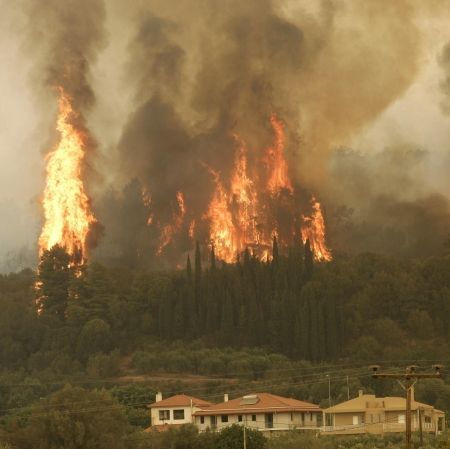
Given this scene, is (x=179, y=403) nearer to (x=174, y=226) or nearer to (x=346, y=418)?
(x=346, y=418)

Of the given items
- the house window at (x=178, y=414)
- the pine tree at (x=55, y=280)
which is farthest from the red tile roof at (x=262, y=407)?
the pine tree at (x=55, y=280)

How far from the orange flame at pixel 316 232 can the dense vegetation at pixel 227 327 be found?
376 inches

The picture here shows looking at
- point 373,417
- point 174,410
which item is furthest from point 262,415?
point 174,410

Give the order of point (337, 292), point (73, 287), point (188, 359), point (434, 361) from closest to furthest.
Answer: point (434, 361) → point (188, 359) → point (337, 292) → point (73, 287)

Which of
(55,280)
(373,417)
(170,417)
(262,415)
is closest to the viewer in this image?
(373,417)

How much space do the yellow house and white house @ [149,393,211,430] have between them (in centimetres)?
1141

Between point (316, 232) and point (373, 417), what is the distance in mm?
77369

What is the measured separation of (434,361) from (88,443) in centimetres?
5007

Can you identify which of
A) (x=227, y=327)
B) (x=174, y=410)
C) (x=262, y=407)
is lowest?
(x=174, y=410)

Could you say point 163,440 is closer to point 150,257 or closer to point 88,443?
point 88,443

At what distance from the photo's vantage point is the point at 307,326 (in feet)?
501

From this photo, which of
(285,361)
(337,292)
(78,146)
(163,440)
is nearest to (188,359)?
(285,361)

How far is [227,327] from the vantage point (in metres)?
159

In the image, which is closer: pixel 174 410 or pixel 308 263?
pixel 174 410
